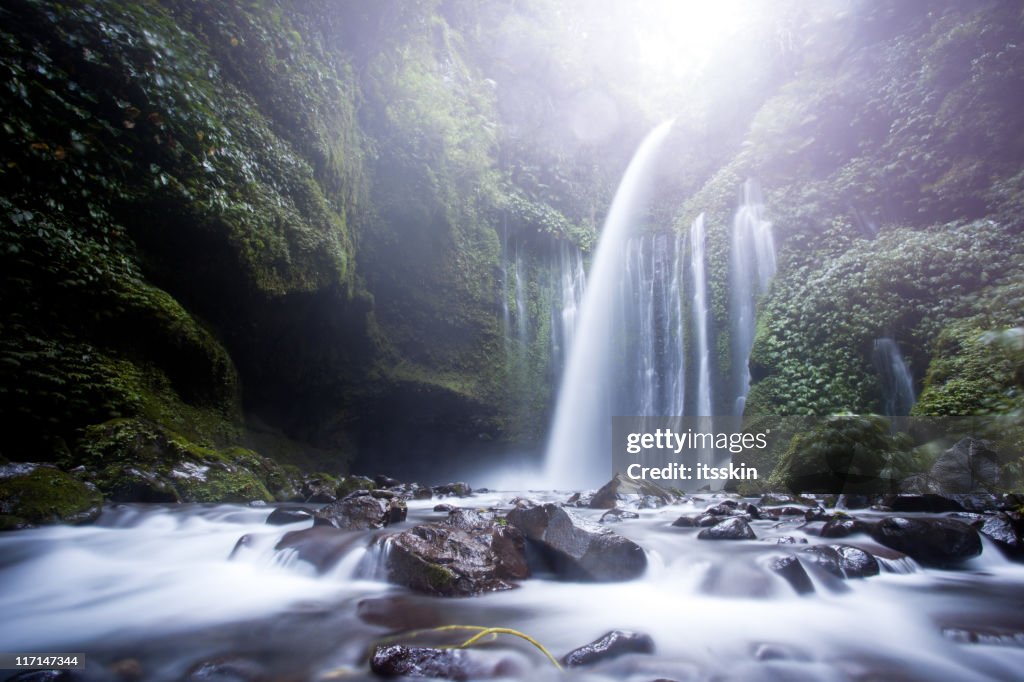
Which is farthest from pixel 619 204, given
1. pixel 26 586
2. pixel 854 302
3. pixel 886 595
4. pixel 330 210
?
pixel 26 586

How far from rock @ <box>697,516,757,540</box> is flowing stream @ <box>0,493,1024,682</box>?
261 millimetres

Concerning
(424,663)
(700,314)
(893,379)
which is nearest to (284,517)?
(424,663)

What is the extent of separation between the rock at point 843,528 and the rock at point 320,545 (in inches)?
158

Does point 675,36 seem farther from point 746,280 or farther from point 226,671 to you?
point 226,671

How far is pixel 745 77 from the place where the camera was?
18500 millimetres

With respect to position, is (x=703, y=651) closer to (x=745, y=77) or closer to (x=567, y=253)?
(x=567, y=253)

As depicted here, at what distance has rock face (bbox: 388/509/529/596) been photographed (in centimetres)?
287

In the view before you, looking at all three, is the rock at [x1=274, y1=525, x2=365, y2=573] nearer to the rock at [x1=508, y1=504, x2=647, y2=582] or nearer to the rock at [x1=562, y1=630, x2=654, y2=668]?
the rock at [x1=508, y1=504, x2=647, y2=582]

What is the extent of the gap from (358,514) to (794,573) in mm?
3415

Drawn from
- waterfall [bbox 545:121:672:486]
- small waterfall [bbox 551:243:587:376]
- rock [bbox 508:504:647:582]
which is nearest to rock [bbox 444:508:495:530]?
rock [bbox 508:504:647:582]

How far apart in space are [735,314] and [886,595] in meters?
10.5

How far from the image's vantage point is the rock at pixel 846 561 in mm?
3201

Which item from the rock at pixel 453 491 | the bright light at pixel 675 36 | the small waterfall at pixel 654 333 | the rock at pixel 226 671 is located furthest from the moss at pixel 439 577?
the bright light at pixel 675 36

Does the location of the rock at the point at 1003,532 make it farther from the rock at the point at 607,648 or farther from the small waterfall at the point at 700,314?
the small waterfall at the point at 700,314
